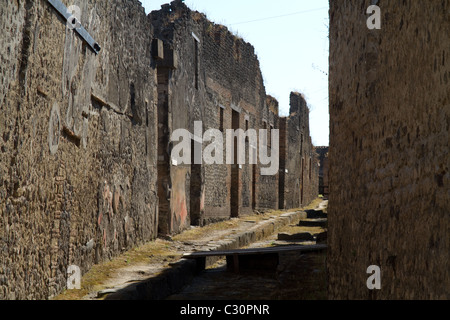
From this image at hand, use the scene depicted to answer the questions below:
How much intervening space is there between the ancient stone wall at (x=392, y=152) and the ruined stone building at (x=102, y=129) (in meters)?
2.26

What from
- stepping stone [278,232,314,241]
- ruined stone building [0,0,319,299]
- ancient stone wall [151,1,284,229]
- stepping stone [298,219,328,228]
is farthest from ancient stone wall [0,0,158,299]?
stepping stone [298,219,328,228]

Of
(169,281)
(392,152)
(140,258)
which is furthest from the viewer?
(140,258)

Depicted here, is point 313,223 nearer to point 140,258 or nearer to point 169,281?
point 140,258

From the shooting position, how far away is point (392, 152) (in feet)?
10.1

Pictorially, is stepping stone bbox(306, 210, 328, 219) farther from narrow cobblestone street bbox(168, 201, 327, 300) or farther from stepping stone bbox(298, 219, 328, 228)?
narrow cobblestone street bbox(168, 201, 327, 300)

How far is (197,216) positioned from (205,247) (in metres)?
2.93

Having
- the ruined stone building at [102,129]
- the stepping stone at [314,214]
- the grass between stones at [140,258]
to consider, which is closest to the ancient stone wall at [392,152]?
the grass between stones at [140,258]

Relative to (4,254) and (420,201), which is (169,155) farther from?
(420,201)

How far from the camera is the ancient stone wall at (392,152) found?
2344mm

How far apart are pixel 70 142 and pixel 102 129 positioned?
1.28 meters

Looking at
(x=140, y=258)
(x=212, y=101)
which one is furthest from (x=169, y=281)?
Result: (x=212, y=101)

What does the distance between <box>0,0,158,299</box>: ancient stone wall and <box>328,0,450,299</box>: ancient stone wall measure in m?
2.26

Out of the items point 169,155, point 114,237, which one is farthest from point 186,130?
point 114,237
